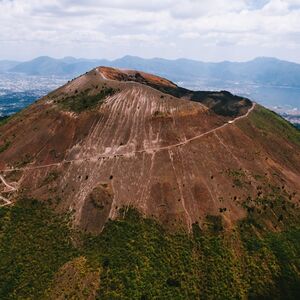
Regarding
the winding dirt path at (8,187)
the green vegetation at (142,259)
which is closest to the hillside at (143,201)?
the green vegetation at (142,259)

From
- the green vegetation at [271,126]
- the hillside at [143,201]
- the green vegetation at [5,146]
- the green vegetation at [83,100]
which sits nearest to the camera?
the hillside at [143,201]

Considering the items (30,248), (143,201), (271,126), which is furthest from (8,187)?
(271,126)

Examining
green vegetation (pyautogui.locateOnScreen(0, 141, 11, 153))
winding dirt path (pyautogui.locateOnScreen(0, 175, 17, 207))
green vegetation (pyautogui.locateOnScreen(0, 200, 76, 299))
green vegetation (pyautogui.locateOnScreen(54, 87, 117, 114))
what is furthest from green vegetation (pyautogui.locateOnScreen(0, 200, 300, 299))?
green vegetation (pyautogui.locateOnScreen(54, 87, 117, 114))

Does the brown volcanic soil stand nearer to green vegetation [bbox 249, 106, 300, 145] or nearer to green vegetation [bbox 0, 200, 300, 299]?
green vegetation [bbox 249, 106, 300, 145]

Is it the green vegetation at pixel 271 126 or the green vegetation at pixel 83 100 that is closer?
the green vegetation at pixel 83 100

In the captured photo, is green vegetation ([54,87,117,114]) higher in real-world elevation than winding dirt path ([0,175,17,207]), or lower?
higher

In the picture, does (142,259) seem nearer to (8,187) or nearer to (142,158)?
(142,158)

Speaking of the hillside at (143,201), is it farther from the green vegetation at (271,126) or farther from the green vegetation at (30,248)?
the green vegetation at (271,126)
